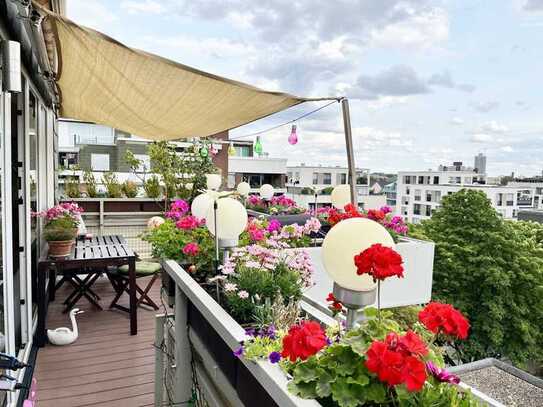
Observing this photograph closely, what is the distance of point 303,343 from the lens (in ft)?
3.30

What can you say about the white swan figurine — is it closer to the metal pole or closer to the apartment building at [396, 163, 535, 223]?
the metal pole

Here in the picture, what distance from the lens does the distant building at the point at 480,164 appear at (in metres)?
45.1

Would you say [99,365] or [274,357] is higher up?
[274,357]

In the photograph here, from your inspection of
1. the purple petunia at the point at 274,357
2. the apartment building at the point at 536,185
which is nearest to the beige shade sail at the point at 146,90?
the purple petunia at the point at 274,357

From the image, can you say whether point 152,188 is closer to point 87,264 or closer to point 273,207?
point 273,207

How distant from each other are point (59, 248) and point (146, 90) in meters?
1.78

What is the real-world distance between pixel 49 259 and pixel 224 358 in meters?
3.02

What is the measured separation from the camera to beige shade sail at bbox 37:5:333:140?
2.54m

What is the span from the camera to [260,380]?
45.1 inches

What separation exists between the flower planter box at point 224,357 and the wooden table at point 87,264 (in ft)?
6.29

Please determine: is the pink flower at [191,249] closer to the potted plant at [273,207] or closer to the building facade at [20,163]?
the building facade at [20,163]

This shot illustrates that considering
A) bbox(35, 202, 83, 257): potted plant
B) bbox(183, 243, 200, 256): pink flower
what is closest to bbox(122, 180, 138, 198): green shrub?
bbox(35, 202, 83, 257): potted plant

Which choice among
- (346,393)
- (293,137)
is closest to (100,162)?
(293,137)

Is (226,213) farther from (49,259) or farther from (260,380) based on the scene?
(49,259)
